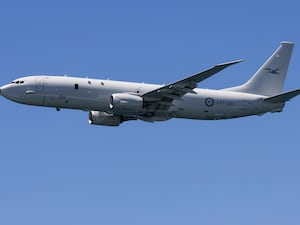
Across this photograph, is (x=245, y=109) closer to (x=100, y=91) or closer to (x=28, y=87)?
(x=100, y=91)

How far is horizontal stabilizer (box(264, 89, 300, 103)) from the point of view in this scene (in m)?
89.9

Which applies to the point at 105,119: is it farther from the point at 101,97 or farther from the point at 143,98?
the point at 143,98

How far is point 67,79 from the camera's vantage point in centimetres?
8838

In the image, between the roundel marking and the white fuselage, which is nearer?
the white fuselage

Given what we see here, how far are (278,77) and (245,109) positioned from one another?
739 cm

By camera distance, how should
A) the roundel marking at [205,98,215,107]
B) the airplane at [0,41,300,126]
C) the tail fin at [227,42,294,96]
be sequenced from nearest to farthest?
the airplane at [0,41,300,126], the roundel marking at [205,98,215,107], the tail fin at [227,42,294,96]

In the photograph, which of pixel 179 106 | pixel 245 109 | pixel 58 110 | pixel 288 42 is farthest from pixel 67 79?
pixel 288 42

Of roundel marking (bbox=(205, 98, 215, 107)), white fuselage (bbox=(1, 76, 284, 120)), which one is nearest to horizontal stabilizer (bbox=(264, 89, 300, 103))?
white fuselage (bbox=(1, 76, 284, 120))

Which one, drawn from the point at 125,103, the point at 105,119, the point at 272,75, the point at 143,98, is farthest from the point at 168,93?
the point at 272,75

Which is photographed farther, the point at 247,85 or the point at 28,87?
the point at 247,85

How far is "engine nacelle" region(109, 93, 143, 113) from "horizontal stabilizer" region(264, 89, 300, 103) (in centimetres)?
1417

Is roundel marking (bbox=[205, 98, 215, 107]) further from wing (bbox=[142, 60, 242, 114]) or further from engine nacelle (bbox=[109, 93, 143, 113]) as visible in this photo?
engine nacelle (bbox=[109, 93, 143, 113])

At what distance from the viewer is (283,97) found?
301ft

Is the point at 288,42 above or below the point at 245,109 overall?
above
